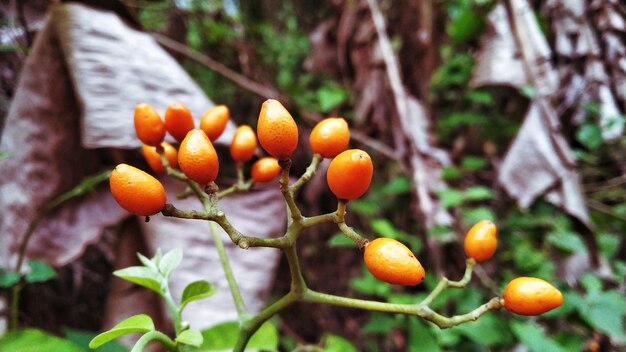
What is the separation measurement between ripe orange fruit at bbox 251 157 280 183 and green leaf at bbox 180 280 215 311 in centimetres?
28

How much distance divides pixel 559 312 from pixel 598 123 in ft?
3.08

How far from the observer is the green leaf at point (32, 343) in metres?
0.89

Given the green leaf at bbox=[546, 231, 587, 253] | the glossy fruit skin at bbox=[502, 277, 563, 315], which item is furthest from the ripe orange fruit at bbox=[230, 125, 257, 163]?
the green leaf at bbox=[546, 231, 587, 253]

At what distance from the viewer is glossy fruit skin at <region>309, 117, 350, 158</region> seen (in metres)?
0.80

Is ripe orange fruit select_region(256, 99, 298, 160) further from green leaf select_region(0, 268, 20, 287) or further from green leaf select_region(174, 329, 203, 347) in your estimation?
green leaf select_region(0, 268, 20, 287)

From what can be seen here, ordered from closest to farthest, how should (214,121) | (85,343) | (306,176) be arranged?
1. (306,176)
2. (214,121)
3. (85,343)

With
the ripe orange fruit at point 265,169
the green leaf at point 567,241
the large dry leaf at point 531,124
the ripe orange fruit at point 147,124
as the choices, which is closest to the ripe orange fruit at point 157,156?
the ripe orange fruit at point 147,124

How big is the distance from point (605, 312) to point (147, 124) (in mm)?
1654

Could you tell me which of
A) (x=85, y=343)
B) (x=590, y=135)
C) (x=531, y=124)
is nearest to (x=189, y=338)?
(x=85, y=343)

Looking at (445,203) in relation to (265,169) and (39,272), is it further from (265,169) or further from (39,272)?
(39,272)

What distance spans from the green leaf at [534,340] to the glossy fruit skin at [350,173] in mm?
1087

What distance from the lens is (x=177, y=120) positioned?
0.84 m

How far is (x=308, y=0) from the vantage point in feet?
10.5

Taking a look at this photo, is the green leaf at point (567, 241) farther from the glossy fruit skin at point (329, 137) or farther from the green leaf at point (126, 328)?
the green leaf at point (126, 328)
